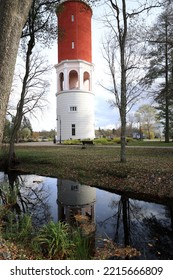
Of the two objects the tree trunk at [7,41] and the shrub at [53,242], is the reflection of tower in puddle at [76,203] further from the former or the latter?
the tree trunk at [7,41]

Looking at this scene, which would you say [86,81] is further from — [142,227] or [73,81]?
[142,227]

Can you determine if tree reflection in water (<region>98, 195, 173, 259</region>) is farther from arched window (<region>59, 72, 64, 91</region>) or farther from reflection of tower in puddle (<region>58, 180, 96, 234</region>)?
arched window (<region>59, 72, 64, 91</region>)

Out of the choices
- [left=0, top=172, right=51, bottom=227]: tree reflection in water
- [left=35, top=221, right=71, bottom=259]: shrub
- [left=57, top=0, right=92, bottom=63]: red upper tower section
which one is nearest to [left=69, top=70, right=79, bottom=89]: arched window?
[left=57, top=0, right=92, bottom=63]: red upper tower section

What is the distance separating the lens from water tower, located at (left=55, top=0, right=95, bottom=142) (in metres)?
36.8

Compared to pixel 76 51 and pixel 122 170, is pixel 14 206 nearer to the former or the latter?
pixel 122 170

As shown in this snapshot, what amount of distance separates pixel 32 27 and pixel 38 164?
28.5 feet

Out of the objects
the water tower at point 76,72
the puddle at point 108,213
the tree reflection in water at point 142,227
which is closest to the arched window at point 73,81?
the water tower at point 76,72

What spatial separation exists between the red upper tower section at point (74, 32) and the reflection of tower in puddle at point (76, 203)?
31.2 meters

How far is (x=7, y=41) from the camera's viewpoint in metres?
3.05

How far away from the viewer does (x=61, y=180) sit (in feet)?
37.6

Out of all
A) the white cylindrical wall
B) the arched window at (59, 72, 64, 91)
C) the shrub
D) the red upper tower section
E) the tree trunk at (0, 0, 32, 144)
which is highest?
the red upper tower section

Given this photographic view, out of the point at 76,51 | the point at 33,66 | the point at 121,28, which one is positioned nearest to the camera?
the point at 121,28

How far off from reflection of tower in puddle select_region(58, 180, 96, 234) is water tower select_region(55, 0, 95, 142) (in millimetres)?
28121

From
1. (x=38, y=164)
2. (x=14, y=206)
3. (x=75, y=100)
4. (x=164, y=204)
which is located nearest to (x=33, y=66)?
(x=38, y=164)
